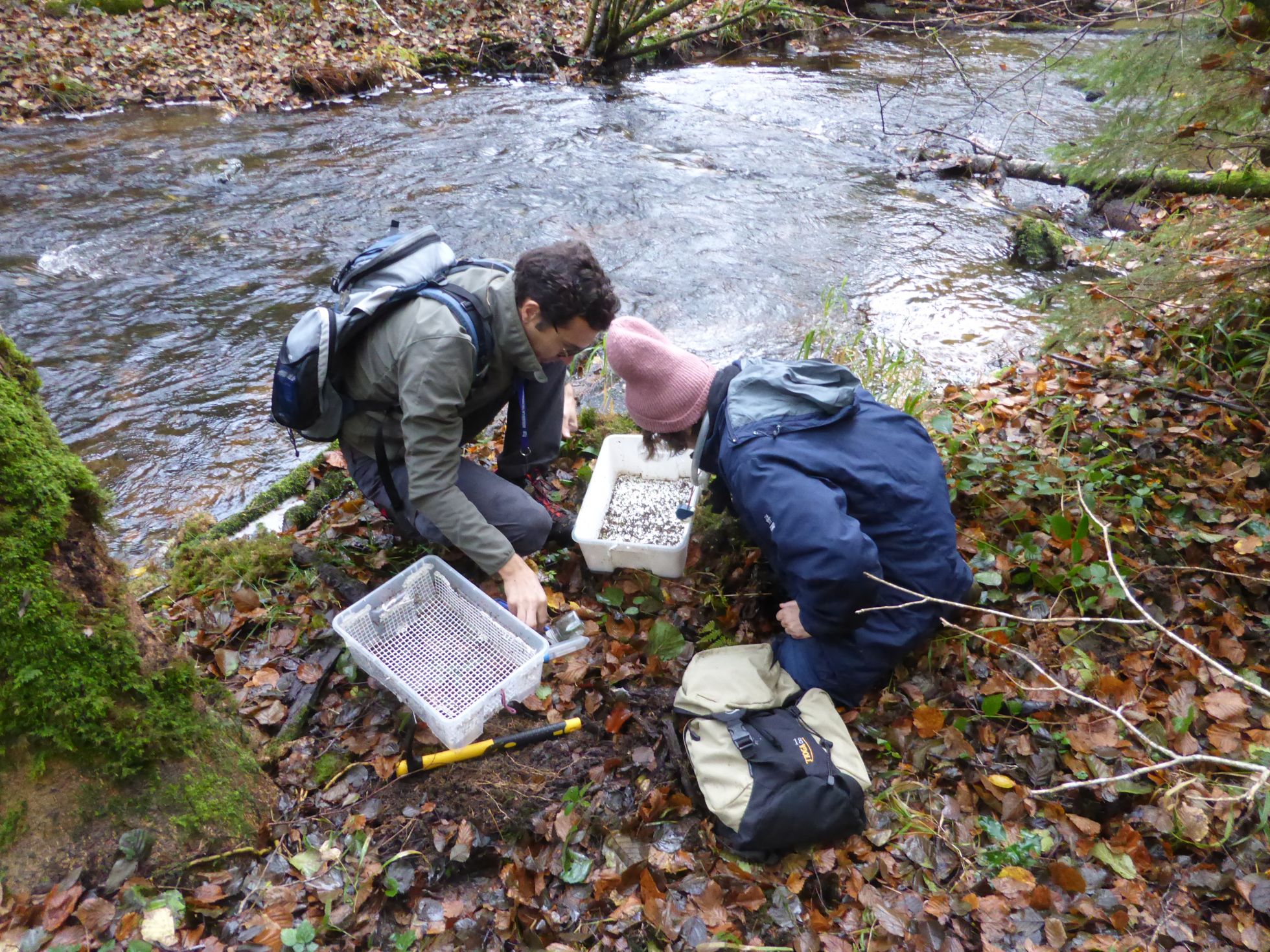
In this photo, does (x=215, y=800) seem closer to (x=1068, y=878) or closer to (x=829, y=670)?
(x=829, y=670)

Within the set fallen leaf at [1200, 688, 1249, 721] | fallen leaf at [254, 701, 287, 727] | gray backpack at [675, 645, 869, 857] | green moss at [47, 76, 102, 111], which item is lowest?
fallen leaf at [254, 701, 287, 727]

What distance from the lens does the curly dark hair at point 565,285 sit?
9.04ft

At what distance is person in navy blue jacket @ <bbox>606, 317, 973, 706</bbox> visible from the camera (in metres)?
2.43

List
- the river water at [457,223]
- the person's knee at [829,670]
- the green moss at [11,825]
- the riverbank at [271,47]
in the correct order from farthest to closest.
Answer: the riverbank at [271,47]
the river water at [457,223]
the person's knee at [829,670]
the green moss at [11,825]

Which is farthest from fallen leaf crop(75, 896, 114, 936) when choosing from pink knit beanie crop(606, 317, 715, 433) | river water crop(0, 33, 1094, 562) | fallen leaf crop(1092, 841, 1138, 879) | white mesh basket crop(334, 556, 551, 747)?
fallen leaf crop(1092, 841, 1138, 879)

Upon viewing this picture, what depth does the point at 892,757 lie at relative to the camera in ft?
8.54

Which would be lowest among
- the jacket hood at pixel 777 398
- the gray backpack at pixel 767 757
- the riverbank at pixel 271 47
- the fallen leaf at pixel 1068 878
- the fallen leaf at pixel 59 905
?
the fallen leaf at pixel 1068 878

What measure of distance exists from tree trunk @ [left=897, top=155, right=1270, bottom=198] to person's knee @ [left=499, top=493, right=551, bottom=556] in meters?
3.43

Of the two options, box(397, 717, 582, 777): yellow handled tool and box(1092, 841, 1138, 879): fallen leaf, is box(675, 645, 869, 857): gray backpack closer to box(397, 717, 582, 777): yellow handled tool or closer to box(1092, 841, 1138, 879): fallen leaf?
box(397, 717, 582, 777): yellow handled tool

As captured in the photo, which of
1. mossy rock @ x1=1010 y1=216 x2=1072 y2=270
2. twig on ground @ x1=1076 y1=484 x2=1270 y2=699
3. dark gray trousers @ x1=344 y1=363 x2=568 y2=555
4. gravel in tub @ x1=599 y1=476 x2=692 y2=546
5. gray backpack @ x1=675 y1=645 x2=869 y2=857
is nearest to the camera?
twig on ground @ x1=1076 y1=484 x2=1270 y2=699

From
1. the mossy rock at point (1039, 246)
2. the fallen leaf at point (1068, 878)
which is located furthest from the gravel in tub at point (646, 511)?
the mossy rock at point (1039, 246)

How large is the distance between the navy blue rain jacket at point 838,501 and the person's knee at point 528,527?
0.94 metres

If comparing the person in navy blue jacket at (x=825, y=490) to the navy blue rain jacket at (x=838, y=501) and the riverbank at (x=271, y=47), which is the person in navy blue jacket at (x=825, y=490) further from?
the riverbank at (x=271, y=47)

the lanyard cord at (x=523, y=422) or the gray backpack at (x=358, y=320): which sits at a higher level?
the gray backpack at (x=358, y=320)
